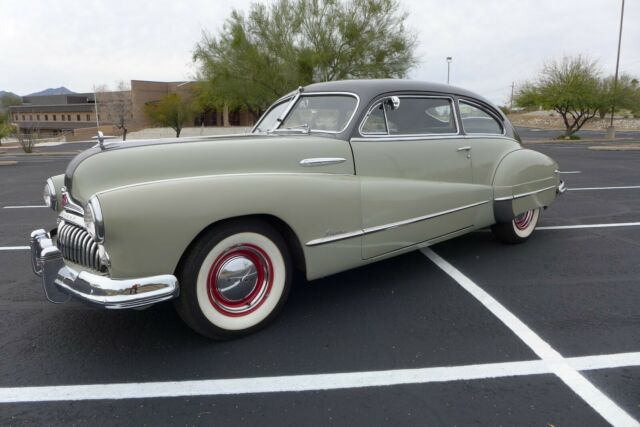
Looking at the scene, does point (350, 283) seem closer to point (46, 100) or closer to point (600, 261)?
point (600, 261)

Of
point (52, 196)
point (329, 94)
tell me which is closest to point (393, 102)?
point (329, 94)

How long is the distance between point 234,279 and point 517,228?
131 inches

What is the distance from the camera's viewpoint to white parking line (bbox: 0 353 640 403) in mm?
2434

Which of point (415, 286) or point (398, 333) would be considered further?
point (415, 286)

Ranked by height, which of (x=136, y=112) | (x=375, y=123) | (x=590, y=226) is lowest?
(x=590, y=226)

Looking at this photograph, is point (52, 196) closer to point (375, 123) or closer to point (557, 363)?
point (375, 123)

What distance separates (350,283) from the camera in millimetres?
3973

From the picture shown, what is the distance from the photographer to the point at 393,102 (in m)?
3.78

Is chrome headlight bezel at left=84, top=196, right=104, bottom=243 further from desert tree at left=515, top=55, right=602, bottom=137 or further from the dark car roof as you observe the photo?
desert tree at left=515, top=55, right=602, bottom=137

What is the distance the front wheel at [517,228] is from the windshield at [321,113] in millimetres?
2207

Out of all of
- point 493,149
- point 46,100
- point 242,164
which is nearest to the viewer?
point 242,164

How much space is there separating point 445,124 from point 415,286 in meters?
1.48

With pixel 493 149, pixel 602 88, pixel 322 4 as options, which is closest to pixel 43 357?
pixel 493 149

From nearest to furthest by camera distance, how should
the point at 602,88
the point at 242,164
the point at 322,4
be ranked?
the point at 242,164 < the point at 322,4 < the point at 602,88
